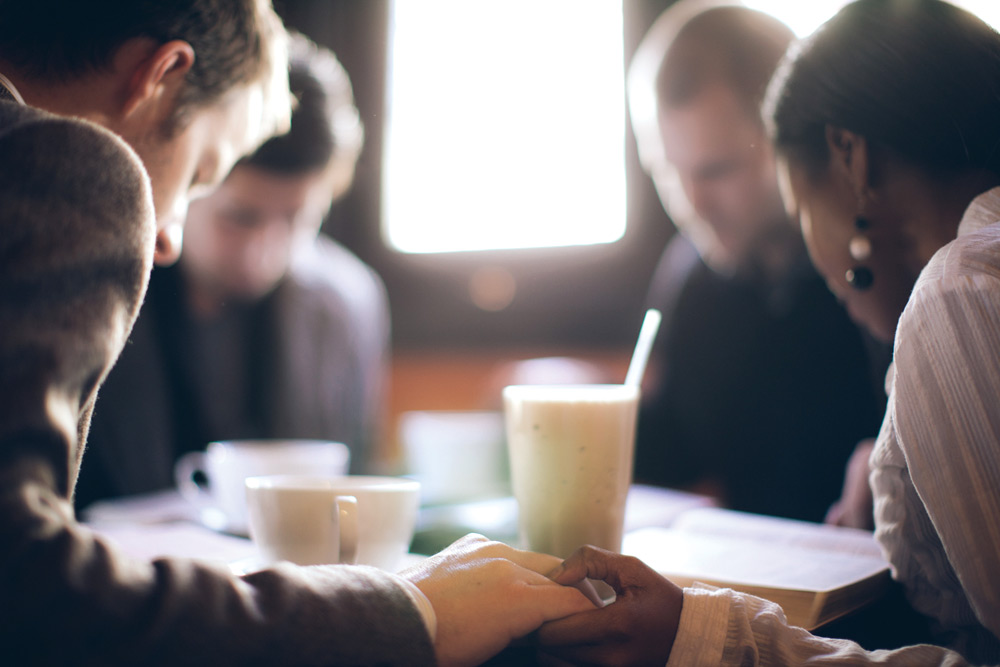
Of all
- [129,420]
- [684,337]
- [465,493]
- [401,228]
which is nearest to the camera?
[465,493]

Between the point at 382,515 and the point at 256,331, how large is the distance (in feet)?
4.69

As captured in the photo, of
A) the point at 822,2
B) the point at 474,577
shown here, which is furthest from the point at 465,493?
the point at 822,2

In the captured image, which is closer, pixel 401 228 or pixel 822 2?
pixel 822 2

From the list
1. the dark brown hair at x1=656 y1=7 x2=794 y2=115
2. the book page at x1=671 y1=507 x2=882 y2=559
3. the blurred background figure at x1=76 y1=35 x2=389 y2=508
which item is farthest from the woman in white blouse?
the blurred background figure at x1=76 y1=35 x2=389 y2=508

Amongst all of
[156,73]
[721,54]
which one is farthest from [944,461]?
[721,54]

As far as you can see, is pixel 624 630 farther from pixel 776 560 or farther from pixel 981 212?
pixel 981 212

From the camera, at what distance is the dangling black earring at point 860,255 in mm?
759

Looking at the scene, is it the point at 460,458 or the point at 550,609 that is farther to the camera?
the point at 460,458

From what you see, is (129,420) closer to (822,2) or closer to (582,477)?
(582,477)

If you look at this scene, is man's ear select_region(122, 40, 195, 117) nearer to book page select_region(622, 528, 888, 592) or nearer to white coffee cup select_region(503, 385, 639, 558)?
white coffee cup select_region(503, 385, 639, 558)

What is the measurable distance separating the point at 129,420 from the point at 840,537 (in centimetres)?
144

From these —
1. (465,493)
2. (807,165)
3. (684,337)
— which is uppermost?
(807,165)

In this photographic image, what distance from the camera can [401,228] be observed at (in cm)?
233

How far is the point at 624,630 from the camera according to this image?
0.47 metres
